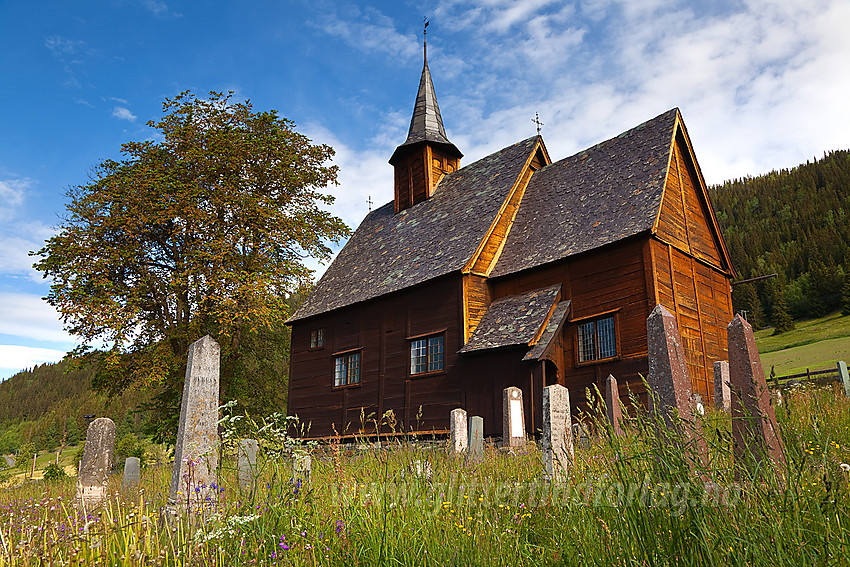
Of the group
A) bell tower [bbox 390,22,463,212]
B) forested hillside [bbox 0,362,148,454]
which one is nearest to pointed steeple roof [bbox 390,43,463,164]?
bell tower [bbox 390,22,463,212]

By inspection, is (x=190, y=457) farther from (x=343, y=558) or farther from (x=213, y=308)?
(x=213, y=308)

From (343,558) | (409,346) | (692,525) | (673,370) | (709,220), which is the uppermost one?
(709,220)

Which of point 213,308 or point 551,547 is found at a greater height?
point 213,308

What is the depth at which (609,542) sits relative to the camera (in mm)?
3473

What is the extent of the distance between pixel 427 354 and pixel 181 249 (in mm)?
11866

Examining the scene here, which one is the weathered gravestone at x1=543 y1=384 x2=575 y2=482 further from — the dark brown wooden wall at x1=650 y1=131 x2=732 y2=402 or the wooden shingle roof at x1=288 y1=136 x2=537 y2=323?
the wooden shingle roof at x1=288 y1=136 x2=537 y2=323

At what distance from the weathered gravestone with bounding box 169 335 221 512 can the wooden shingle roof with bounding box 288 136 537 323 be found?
41.8 feet

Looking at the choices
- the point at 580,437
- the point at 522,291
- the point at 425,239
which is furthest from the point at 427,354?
the point at 580,437

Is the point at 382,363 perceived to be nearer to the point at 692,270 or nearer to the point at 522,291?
the point at 522,291

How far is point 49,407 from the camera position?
13288 centimetres

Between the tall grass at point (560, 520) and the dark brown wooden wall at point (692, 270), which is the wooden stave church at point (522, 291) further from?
the tall grass at point (560, 520)

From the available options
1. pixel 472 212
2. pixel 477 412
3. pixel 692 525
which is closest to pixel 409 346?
pixel 477 412

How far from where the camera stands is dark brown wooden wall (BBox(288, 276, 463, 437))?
18.5 meters

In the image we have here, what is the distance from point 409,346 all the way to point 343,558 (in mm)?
15838
